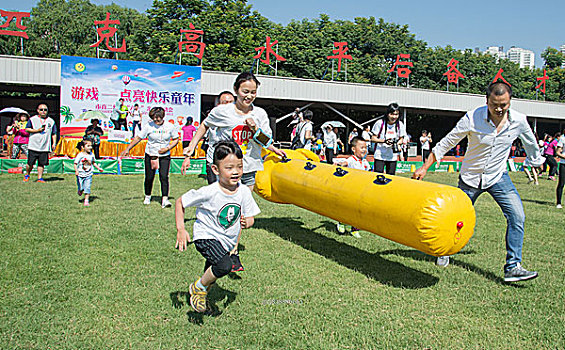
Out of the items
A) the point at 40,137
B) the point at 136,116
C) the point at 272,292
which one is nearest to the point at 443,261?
the point at 272,292

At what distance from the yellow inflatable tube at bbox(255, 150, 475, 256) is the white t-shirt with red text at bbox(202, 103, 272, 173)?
80cm

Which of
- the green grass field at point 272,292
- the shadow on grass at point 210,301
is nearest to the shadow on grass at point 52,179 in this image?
the green grass field at point 272,292

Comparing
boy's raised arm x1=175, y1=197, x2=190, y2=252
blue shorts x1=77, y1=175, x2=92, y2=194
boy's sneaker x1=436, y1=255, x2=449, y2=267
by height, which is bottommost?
boy's sneaker x1=436, y1=255, x2=449, y2=267

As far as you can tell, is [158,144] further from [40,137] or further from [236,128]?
[40,137]

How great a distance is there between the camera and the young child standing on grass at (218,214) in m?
3.98

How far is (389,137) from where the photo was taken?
827 centimetres

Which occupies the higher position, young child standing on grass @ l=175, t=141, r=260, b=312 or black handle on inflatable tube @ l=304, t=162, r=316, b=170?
black handle on inflatable tube @ l=304, t=162, r=316, b=170

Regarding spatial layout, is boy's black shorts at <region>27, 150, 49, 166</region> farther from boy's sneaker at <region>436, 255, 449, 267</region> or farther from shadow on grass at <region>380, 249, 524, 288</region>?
boy's sneaker at <region>436, 255, 449, 267</region>

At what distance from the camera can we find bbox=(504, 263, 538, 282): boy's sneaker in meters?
5.03

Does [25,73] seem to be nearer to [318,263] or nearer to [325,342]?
[318,263]

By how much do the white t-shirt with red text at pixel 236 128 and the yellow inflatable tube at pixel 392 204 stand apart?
2.62 ft

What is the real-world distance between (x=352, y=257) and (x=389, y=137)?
9.45 ft

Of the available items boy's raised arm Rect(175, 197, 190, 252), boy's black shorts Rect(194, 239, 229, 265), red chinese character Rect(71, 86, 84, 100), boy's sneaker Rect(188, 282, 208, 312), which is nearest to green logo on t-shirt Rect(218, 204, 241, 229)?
boy's black shorts Rect(194, 239, 229, 265)

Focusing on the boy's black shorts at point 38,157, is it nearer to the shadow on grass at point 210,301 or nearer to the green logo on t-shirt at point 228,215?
the shadow on grass at point 210,301
